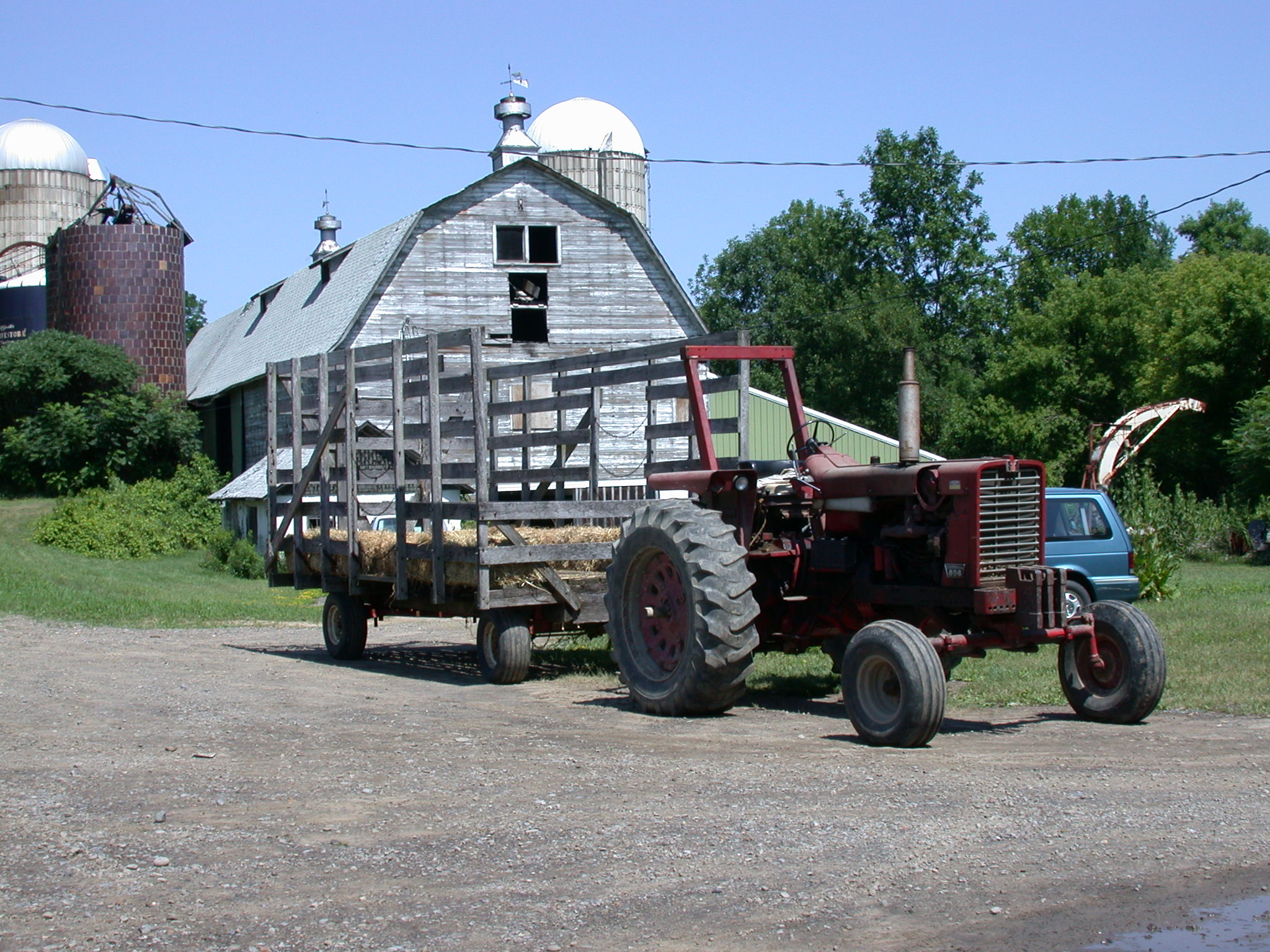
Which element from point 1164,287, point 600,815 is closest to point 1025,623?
point 600,815

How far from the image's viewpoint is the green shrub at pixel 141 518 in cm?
3359

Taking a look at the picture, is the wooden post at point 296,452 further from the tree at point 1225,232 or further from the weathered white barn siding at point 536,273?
the tree at point 1225,232

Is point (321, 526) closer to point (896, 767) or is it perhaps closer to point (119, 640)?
point (119, 640)

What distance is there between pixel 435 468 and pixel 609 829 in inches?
254

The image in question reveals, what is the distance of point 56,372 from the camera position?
38.6 m

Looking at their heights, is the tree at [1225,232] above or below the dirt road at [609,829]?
above

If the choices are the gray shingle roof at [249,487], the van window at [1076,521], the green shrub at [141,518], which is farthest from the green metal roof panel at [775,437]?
the van window at [1076,521]

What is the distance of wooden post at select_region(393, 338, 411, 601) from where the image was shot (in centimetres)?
1252

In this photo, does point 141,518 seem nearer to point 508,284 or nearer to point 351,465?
point 508,284

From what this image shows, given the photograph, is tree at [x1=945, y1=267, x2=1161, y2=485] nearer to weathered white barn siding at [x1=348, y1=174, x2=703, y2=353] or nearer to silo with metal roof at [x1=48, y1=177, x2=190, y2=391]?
weathered white barn siding at [x1=348, y1=174, x2=703, y2=353]

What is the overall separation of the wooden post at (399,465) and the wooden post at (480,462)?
→ 3.08 feet

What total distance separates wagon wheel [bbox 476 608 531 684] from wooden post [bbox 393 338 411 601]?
1.12 metres

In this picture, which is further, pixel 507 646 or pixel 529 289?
pixel 529 289

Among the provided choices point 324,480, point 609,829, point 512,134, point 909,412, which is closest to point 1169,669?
point 909,412
